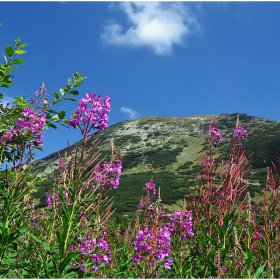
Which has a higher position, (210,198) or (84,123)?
(84,123)

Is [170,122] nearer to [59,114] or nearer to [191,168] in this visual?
[191,168]

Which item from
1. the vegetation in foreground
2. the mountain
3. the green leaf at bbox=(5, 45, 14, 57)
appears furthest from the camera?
the mountain

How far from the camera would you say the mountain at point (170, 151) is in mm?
60609

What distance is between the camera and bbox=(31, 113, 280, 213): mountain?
6061cm

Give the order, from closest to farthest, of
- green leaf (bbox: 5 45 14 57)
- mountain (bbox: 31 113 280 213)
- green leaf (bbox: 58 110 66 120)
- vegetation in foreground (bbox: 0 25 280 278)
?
vegetation in foreground (bbox: 0 25 280 278) < green leaf (bbox: 5 45 14 57) < green leaf (bbox: 58 110 66 120) < mountain (bbox: 31 113 280 213)

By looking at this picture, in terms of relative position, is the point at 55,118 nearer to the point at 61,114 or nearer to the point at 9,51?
the point at 61,114

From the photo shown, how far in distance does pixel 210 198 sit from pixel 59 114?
211 centimetres

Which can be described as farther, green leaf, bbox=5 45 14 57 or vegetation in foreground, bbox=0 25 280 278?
green leaf, bbox=5 45 14 57

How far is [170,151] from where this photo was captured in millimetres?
103312

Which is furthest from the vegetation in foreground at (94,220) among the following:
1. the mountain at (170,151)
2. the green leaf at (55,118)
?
the mountain at (170,151)

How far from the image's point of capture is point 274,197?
4.04 m

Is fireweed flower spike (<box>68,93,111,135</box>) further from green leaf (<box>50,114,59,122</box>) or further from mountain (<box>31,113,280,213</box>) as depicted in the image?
mountain (<box>31,113,280,213</box>)

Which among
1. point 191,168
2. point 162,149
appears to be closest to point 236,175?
point 191,168

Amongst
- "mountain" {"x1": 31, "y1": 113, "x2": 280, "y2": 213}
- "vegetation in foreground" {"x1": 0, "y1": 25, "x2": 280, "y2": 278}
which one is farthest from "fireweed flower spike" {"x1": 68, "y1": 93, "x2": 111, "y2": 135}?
"mountain" {"x1": 31, "y1": 113, "x2": 280, "y2": 213}
